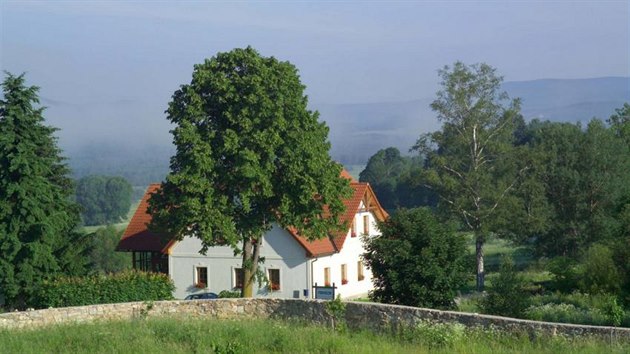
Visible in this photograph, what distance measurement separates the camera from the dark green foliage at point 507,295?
83.6 feet

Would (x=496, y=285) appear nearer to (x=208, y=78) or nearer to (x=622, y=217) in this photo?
(x=622, y=217)

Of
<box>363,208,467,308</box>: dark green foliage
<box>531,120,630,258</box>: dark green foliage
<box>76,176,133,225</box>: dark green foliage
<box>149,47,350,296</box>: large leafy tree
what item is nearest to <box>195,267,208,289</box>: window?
<box>149,47,350,296</box>: large leafy tree

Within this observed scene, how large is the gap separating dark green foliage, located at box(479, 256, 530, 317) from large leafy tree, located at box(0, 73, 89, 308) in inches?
713

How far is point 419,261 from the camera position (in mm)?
27672

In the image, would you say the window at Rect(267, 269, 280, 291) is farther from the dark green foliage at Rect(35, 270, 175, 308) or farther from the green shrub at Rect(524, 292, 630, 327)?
the green shrub at Rect(524, 292, 630, 327)

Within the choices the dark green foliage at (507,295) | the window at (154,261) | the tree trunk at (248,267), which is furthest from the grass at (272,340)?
the window at (154,261)

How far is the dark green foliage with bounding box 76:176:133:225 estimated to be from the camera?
154 metres

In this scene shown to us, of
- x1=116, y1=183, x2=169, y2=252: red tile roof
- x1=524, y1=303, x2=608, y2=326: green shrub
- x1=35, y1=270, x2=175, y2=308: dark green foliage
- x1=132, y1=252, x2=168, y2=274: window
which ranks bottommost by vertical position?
x1=524, y1=303, x2=608, y2=326: green shrub

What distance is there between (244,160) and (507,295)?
12.2 m

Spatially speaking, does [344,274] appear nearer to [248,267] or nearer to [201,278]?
[201,278]

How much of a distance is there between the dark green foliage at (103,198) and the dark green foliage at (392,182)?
47.7 metres

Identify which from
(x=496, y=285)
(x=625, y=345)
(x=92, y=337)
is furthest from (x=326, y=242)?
(x=625, y=345)

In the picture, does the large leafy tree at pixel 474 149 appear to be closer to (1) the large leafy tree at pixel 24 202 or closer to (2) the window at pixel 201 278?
(2) the window at pixel 201 278

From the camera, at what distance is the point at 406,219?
28328mm
